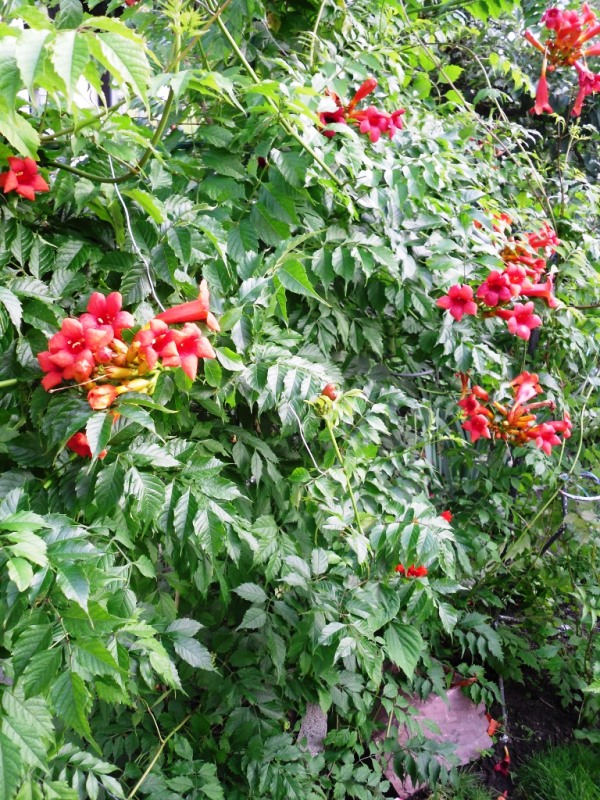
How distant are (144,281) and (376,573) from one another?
3.56 ft

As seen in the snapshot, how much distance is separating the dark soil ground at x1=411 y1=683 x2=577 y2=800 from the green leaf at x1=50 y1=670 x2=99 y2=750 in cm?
218

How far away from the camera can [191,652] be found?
A: 70.4 inches

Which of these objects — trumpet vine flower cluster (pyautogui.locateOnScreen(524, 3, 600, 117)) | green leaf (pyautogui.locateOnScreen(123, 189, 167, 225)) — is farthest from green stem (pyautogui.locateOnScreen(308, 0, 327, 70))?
green leaf (pyautogui.locateOnScreen(123, 189, 167, 225))

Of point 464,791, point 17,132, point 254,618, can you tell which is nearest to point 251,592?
point 254,618

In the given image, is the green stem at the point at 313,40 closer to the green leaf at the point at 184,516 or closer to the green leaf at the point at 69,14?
the green leaf at the point at 69,14

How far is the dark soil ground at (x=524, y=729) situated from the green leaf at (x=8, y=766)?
2.22m

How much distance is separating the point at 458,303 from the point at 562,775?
1940 mm

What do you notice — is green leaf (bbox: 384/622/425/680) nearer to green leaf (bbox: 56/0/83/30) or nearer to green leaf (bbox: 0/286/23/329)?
green leaf (bbox: 0/286/23/329)

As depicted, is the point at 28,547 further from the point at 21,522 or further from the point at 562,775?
the point at 562,775

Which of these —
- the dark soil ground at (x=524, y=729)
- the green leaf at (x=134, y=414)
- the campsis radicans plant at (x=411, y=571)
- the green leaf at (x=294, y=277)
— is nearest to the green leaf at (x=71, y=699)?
the green leaf at (x=134, y=414)

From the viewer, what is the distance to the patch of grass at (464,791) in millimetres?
2699

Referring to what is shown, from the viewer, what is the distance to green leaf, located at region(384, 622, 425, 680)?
1942 millimetres

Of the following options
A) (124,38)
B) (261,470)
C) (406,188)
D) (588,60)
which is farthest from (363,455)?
(588,60)

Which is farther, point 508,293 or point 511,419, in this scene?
point 511,419
